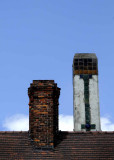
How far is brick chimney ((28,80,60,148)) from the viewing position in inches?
551

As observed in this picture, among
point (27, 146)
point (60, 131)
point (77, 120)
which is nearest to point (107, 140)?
point (60, 131)

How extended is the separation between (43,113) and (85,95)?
7.81 metres

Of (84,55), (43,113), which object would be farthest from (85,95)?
(43,113)

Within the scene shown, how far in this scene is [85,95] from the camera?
71.1 ft

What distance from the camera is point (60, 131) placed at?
14.8 meters

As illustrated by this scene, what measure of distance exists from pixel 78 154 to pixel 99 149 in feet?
2.83

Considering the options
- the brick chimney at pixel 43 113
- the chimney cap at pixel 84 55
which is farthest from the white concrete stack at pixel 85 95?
the brick chimney at pixel 43 113

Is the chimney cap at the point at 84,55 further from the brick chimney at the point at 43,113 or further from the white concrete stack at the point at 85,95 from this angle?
the brick chimney at the point at 43,113

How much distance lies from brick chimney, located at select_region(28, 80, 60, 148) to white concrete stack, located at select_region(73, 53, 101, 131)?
6725 millimetres

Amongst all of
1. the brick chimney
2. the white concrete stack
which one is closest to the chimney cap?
the white concrete stack

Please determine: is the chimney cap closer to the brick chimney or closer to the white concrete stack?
the white concrete stack

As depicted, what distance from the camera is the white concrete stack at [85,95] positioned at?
69.5 ft

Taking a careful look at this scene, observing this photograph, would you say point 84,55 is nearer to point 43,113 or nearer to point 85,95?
point 85,95

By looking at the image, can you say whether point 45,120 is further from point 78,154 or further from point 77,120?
point 77,120
